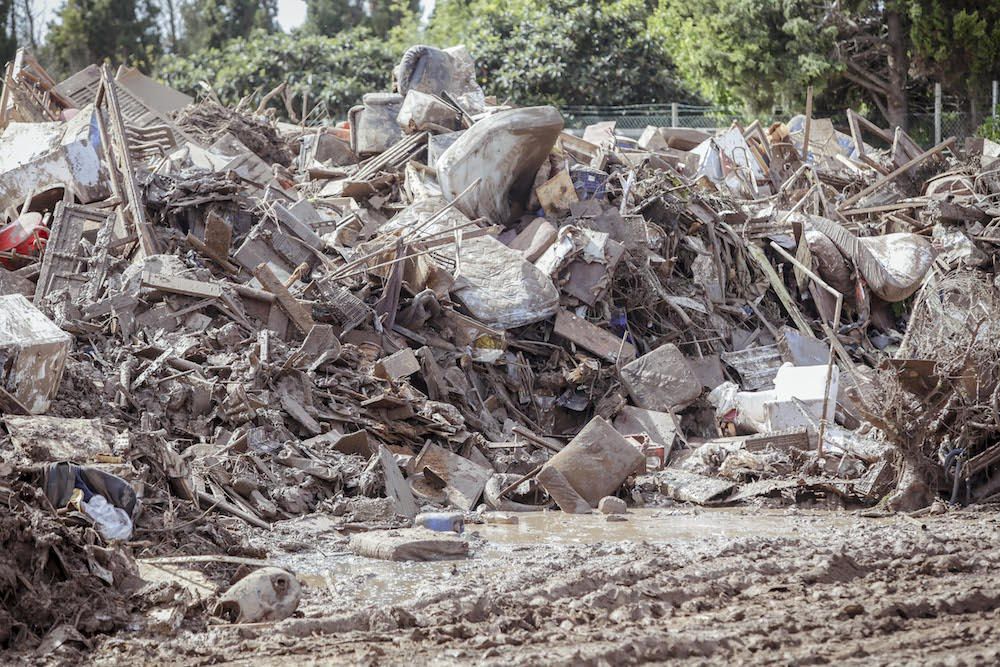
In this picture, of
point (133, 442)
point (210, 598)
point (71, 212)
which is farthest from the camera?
point (71, 212)

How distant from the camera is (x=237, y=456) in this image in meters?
7.52

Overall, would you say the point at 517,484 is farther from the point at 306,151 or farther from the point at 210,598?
the point at 306,151

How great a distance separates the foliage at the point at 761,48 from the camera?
22.0 meters

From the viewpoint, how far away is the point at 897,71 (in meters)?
22.7

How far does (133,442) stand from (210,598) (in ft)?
5.23

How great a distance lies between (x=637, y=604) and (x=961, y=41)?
19.2 metres

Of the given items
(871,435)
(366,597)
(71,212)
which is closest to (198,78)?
(71,212)

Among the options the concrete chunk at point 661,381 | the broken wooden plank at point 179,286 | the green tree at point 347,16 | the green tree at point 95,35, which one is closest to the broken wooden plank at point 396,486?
the broken wooden plank at point 179,286

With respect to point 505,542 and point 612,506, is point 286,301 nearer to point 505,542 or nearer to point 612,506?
point 612,506

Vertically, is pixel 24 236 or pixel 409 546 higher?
pixel 24 236

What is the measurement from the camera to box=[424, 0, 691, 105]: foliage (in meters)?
24.5

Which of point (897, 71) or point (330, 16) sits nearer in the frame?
point (897, 71)

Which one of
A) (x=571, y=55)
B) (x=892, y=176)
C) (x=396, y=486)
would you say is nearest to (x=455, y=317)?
(x=396, y=486)

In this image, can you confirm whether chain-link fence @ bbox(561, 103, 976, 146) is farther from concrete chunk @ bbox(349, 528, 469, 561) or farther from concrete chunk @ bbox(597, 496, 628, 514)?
concrete chunk @ bbox(349, 528, 469, 561)
